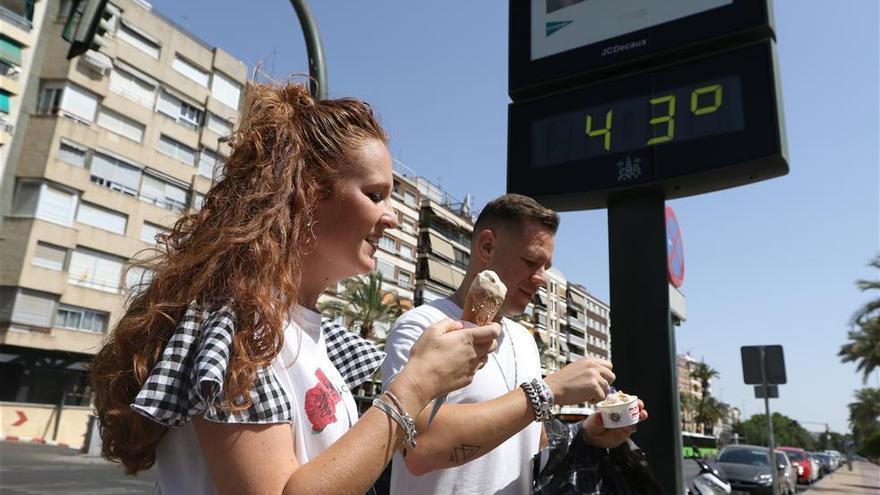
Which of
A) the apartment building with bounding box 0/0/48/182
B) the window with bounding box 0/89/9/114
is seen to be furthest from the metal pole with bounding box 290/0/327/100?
the window with bounding box 0/89/9/114

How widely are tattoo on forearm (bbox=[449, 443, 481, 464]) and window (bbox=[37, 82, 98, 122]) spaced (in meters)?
31.8

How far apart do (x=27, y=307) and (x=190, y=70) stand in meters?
15.2

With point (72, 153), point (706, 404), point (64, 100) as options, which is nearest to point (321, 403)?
point (72, 153)

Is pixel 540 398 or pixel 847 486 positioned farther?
pixel 847 486

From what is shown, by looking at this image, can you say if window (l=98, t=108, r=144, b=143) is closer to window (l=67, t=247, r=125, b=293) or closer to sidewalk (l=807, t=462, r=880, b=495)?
window (l=67, t=247, r=125, b=293)

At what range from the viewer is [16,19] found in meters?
27.3

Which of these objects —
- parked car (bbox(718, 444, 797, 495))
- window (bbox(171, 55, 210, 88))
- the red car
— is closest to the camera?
parked car (bbox(718, 444, 797, 495))

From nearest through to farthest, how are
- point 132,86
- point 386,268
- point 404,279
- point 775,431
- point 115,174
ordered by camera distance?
point 115,174 < point 132,86 < point 386,268 < point 404,279 < point 775,431

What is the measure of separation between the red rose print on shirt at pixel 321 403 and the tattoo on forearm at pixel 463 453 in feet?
1.82

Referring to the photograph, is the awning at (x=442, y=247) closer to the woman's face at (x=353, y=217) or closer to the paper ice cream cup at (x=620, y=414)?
the paper ice cream cup at (x=620, y=414)

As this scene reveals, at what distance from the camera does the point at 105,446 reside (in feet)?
4.17

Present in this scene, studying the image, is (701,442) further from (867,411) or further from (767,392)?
(767,392)

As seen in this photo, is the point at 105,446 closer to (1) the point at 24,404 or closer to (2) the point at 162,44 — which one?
(1) the point at 24,404

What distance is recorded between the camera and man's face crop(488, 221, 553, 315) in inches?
98.7
